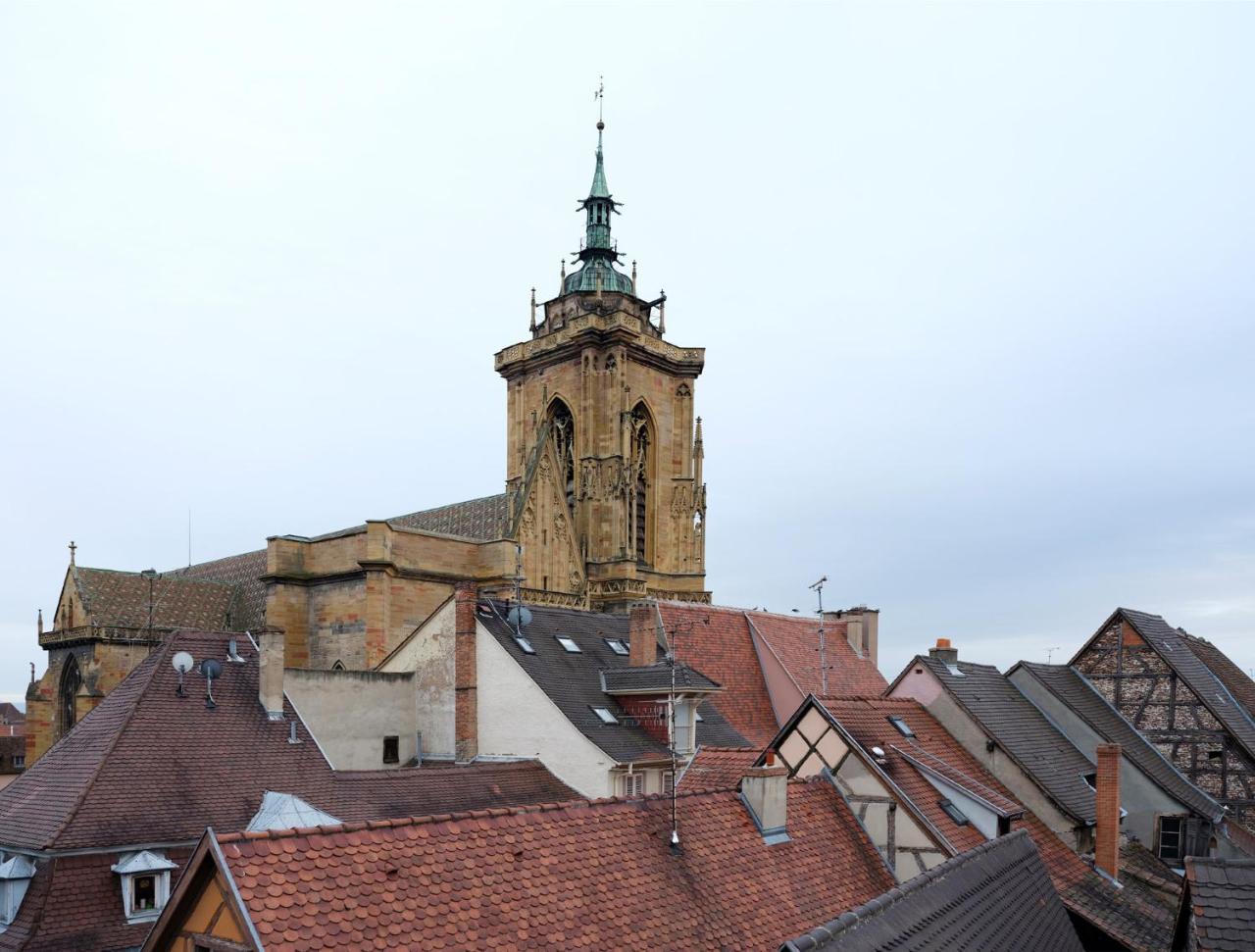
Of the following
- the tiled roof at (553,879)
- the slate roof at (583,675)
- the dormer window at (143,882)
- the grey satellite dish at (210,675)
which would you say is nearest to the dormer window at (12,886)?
the dormer window at (143,882)

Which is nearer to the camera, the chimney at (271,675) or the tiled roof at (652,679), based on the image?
the chimney at (271,675)

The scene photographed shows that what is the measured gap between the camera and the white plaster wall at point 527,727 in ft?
82.7

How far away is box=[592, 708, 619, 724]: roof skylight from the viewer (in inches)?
1070

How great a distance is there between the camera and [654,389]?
6034 centimetres

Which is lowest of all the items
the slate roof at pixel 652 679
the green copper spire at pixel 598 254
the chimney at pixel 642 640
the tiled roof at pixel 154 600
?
the slate roof at pixel 652 679

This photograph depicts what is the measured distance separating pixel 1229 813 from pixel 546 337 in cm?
4187

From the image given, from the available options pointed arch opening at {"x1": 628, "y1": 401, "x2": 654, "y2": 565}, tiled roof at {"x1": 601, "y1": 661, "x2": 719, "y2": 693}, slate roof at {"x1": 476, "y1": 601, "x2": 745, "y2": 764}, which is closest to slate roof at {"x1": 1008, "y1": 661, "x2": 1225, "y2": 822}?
tiled roof at {"x1": 601, "y1": 661, "x2": 719, "y2": 693}

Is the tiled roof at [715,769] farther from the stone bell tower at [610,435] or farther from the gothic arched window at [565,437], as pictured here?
the gothic arched window at [565,437]

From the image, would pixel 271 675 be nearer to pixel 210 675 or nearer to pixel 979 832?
pixel 210 675

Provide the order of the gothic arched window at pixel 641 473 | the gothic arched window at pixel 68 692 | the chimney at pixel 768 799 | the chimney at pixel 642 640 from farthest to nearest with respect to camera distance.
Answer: the gothic arched window at pixel 641 473, the gothic arched window at pixel 68 692, the chimney at pixel 642 640, the chimney at pixel 768 799

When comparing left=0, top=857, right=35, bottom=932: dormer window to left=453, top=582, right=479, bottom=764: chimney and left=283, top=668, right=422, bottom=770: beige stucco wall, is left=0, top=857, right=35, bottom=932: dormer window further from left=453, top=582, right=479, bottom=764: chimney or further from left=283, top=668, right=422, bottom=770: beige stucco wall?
left=453, top=582, right=479, bottom=764: chimney

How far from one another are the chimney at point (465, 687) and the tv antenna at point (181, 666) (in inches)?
285

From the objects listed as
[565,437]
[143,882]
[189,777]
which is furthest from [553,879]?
[565,437]

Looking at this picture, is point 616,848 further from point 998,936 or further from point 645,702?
point 645,702
